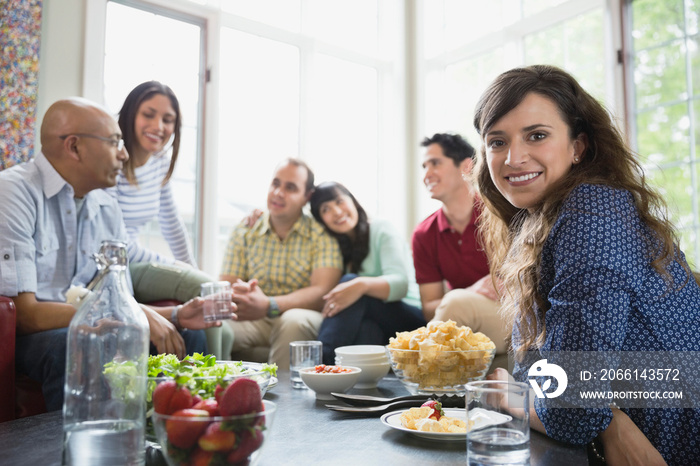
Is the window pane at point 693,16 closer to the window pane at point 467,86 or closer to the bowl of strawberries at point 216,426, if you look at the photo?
the window pane at point 467,86

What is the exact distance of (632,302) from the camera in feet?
3.45

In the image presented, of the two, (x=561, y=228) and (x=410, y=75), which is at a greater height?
(x=410, y=75)

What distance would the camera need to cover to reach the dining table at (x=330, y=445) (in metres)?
0.85

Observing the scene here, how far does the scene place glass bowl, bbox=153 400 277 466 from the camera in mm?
660

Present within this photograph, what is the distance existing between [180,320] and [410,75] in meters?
3.28

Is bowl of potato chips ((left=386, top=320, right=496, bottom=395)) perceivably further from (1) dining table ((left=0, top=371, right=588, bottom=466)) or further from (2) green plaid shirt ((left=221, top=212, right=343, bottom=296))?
(2) green plaid shirt ((left=221, top=212, right=343, bottom=296))

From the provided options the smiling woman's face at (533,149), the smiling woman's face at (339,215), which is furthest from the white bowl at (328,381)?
the smiling woman's face at (339,215)

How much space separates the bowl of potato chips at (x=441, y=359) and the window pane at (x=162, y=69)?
2.53m

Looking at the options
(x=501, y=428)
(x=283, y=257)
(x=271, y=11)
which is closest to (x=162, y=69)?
(x=271, y=11)

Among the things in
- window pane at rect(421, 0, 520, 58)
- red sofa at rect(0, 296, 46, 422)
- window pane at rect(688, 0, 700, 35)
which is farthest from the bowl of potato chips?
window pane at rect(421, 0, 520, 58)

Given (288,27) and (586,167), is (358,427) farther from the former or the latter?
(288,27)

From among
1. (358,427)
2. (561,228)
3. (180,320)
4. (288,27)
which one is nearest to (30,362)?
(180,320)

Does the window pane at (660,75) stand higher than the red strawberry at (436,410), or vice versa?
the window pane at (660,75)

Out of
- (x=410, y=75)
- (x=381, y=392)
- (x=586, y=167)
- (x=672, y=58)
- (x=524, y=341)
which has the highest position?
(x=410, y=75)
